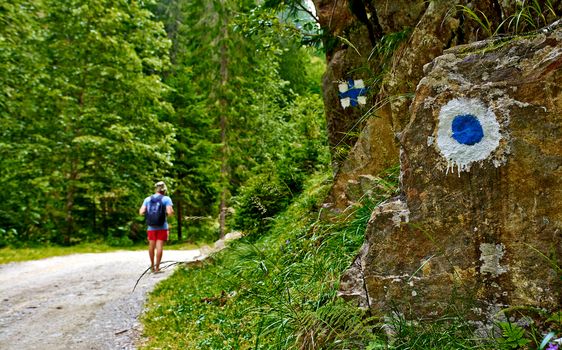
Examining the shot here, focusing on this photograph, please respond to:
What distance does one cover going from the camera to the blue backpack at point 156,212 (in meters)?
9.59

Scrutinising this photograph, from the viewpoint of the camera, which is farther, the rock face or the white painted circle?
the white painted circle

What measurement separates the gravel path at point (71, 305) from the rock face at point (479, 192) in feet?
12.1

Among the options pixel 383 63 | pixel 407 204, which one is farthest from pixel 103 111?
pixel 407 204

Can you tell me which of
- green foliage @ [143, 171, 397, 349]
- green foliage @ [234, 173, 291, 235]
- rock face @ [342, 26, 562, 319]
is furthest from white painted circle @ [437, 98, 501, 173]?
green foliage @ [234, 173, 291, 235]

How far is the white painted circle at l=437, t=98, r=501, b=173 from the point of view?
2.52 metres

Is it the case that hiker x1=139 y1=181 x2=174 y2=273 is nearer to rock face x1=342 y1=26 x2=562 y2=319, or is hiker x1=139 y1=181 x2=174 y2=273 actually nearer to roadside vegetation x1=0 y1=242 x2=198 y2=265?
roadside vegetation x1=0 y1=242 x2=198 y2=265

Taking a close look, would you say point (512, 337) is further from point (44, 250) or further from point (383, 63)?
point (44, 250)

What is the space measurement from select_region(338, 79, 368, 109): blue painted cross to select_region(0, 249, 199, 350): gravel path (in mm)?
4123

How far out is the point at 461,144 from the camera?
8.49 feet

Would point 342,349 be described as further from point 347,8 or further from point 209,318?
point 347,8

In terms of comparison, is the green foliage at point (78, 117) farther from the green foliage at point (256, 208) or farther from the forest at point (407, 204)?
the green foliage at point (256, 208)

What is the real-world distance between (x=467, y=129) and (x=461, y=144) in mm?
94

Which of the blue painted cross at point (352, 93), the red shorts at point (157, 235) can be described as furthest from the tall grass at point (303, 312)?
the red shorts at point (157, 235)

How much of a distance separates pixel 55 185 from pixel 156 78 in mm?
5933
